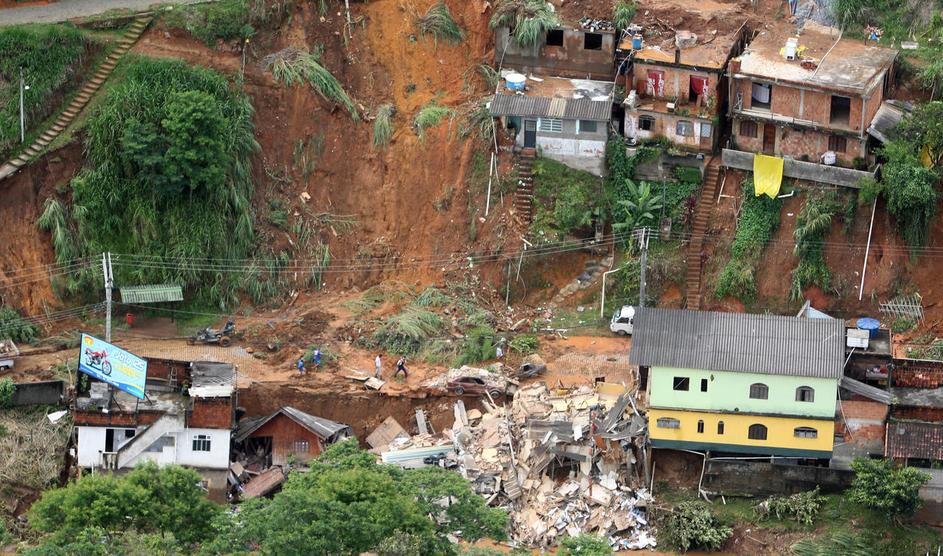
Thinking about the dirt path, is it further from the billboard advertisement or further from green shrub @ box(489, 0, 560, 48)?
the billboard advertisement

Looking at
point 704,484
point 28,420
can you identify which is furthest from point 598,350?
point 28,420

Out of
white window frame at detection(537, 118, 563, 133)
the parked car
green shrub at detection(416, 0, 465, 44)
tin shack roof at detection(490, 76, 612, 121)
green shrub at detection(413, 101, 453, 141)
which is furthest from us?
green shrub at detection(416, 0, 465, 44)

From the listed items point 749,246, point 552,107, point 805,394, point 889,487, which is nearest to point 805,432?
point 805,394

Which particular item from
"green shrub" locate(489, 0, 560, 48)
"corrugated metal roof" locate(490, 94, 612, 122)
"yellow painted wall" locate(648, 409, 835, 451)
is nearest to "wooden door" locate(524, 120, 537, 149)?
"corrugated metal roof" locate(490, 94, 612, 122)

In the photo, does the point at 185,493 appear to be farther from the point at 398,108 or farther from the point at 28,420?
the point at 398,108

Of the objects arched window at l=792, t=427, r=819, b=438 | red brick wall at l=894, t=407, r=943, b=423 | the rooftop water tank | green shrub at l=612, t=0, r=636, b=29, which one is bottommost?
arched window at l=792, t=427, r=819, b=438

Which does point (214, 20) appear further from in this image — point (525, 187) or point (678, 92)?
point (678, 92)

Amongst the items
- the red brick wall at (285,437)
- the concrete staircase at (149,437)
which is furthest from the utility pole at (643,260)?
the concrete staircase at (149,437)
